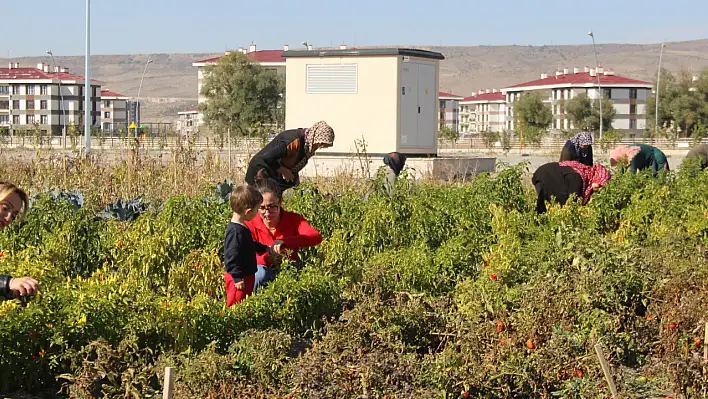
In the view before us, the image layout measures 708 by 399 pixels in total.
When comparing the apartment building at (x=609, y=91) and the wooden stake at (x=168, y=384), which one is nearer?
the wooden stake at (x=168, y=384)

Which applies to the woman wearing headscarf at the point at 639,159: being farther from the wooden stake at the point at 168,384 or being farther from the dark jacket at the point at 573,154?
the wooden stake at the point at 168,384

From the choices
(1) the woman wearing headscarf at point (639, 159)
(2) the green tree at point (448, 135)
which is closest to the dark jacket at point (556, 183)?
(1) the woman wearing headscarf at point (639, 159)

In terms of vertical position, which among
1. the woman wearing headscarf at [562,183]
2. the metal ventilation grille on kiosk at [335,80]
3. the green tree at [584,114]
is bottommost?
the woman wearing headscarf at [562,183]

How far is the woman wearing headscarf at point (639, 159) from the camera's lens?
1125 centimetres

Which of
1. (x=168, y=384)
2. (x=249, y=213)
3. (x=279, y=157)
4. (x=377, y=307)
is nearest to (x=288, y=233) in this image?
(x=249, y=213)

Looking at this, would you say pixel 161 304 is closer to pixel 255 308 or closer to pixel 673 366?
pixel 255 308

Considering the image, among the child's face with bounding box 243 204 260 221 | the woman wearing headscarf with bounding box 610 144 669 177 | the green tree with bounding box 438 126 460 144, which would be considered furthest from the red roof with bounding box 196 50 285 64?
the child's face with bounding box 243 204 260 221

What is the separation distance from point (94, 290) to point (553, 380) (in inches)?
93.5

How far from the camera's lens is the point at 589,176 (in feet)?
31.9

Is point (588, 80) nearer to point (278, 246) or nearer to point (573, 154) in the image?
point (573, 154)

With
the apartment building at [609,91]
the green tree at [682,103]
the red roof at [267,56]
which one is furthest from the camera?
the apartment building at [609,91]

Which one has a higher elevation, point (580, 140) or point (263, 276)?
point (580, 140)

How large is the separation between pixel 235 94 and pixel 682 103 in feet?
101

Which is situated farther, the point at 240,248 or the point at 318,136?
the point at 318,136
